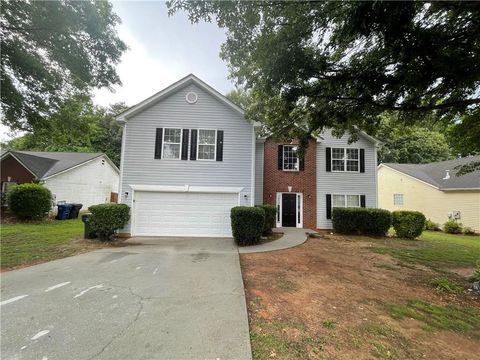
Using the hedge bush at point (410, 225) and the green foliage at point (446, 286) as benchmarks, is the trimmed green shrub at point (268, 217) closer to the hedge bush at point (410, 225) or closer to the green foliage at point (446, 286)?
the green foliage at point (446, 286)

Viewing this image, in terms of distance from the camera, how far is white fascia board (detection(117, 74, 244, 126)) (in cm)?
1082

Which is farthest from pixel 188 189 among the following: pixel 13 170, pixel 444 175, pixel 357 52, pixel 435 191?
pixel 444 175

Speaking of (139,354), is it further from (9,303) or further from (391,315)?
(391,315)

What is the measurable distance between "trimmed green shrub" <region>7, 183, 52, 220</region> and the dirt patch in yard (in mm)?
14003

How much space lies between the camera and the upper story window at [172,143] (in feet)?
36.4

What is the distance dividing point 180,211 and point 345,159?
10.6 m

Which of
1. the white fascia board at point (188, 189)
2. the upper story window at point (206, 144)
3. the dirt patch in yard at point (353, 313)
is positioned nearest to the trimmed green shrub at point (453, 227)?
the dirt patch in yard at point (353, 313)

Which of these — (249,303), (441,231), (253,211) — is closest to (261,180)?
(253,211)

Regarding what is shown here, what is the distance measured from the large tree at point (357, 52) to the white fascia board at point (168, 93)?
12.9 ft

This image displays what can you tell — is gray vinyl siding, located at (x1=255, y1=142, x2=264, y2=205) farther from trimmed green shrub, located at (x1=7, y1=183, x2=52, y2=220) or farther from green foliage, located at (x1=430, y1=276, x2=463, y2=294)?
trimmed green shrub, located at (x1=7, y1=183, x2=52, y2=220)

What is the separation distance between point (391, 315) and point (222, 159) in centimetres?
851

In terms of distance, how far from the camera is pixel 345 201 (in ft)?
48.0

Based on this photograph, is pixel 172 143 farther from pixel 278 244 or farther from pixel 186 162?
pixel 278 244

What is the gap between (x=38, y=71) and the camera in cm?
773
